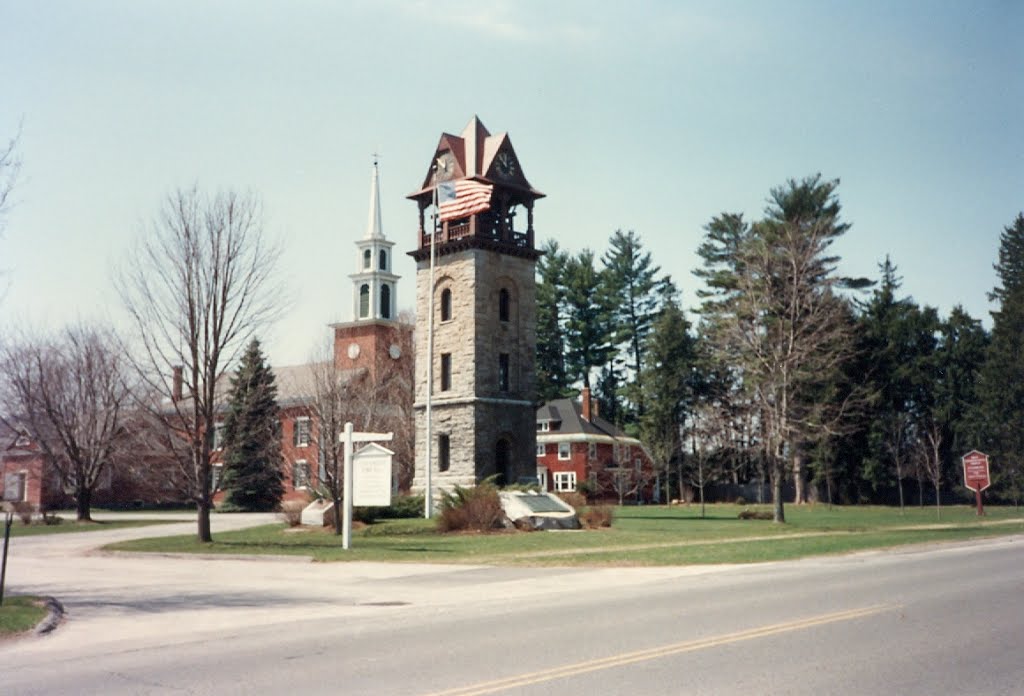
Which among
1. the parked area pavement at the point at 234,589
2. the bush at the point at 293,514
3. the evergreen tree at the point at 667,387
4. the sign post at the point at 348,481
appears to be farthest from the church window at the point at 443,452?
the evergreen tree at the point at 667,387

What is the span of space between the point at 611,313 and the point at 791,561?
69.5m

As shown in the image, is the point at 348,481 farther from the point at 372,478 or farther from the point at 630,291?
the point at 630,291

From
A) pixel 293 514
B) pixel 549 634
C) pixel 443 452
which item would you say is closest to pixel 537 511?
pixel 293 514

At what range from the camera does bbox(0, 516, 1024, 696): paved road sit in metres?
7.54

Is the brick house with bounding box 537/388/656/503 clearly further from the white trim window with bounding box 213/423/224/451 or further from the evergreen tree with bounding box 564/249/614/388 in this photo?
the white trim window with bounding box 213/423/224/451

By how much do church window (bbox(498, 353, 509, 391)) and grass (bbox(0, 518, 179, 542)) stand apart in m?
17.2

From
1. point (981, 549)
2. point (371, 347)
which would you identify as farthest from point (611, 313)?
point (981, 549)

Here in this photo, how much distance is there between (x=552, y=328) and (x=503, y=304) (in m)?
41.7

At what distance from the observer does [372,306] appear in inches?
2822

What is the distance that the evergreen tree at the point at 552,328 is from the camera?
8691 cm

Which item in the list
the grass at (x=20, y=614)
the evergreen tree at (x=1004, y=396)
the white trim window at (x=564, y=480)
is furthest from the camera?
the white trim window at (x=564, y=480)

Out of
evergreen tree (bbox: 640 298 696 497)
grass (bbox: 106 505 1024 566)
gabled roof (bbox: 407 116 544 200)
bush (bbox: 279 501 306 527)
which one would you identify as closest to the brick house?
evergreen tree (bbox: 640 298 696 497)

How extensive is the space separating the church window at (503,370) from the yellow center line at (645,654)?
3491 centimetres

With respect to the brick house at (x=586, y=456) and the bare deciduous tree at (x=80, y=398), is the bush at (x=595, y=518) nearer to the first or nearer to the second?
the bare deciduous tree at (x=80, y=398)
